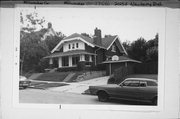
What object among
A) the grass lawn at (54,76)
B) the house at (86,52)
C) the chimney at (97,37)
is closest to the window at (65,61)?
the house at (86,52)

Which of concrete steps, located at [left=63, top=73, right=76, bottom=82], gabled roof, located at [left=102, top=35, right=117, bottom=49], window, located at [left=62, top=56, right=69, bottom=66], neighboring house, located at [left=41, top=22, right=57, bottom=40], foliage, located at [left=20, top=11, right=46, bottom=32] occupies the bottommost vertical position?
concrete steps, located at [left=63, top=73, right=76, bottom=82]

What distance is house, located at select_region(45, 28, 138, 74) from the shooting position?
4.37 meters

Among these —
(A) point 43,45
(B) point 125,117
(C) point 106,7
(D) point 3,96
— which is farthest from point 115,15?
(D) point 3,96

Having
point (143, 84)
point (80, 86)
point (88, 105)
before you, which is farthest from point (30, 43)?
point (143, 84)

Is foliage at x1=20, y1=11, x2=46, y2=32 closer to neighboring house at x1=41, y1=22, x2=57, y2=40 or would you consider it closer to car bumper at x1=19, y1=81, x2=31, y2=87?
neighboring house at x1=41, y1=22, x2=57, y2=40

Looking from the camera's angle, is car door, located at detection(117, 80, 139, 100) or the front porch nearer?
car door, located at detection(117, 80, 139, 100)

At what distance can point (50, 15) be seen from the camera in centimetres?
439

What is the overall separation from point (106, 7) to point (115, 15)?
22cm

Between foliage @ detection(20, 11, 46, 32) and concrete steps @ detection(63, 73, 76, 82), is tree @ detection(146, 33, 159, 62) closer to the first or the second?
concrete steps @ detection(63, 73, 76, 82)

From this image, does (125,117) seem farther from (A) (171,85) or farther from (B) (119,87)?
(A) (171,85)

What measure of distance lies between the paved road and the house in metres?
0.50

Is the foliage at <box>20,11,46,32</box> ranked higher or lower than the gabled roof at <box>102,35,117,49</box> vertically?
higher

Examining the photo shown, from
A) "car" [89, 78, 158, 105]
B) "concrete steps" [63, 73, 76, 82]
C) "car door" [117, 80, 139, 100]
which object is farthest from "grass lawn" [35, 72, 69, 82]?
"car door" [117, 80, 139, 100]

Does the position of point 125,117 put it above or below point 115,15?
below
